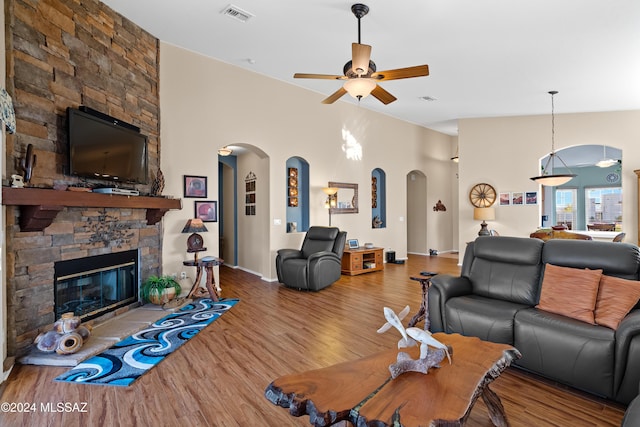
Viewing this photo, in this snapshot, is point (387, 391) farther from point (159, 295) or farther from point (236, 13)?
point (236, 13)

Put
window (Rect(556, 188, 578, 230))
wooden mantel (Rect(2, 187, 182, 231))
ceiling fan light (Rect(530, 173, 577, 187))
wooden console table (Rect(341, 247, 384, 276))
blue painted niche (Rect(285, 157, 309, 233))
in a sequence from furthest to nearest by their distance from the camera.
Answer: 1. window (Rect(556, 188, 578, 230))
2. wooden console table (Rect(341, 247, 384, 276))
3. blue painted niche (Rect(285, 157, 309, 233))
4. ceiling fan light (Rect(530, 173, 577, 187))
5. wooden mantel (Rect(2, 187, 182, 231))

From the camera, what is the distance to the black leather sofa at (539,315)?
2.22 m

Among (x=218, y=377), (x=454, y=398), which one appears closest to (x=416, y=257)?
(x=218, y=377)

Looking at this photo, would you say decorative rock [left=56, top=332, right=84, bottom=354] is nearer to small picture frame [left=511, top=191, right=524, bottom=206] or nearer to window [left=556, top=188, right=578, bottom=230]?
small picture frame [left=511, top=191, right=524, bottom=206]

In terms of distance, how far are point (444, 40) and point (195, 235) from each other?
4.31 m

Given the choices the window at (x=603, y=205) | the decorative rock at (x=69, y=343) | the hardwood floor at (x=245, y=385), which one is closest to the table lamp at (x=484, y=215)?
the hardwood floor at (x=245, y=385)

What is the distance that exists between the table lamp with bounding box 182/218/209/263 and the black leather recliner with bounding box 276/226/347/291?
1349mm

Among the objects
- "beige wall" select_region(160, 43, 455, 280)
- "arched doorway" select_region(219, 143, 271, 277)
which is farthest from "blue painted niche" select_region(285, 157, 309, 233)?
"arched doorway" select_region(219, 143, 271, 277)

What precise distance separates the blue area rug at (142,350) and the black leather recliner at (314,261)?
1.37 metres

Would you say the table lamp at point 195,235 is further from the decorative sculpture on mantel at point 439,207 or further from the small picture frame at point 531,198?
the decorative sculpture on mantel at point 439,207

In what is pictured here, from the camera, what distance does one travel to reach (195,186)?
5137 mm

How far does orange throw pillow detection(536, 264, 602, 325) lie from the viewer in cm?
258

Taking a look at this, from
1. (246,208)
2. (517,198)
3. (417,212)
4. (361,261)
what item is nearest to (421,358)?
(361,261)

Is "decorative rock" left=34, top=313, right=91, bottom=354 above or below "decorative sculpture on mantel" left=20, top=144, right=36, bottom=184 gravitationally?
below
